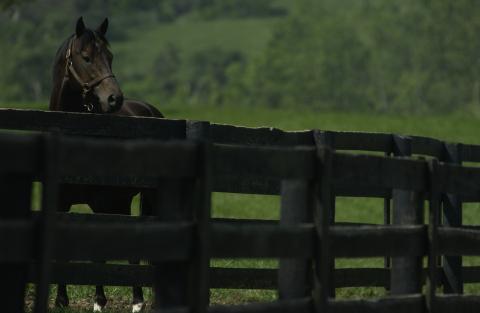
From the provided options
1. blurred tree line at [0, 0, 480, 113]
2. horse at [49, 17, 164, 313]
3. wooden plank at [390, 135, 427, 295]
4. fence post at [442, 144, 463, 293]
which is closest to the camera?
wooden plank at [390, 135, 427, 295]

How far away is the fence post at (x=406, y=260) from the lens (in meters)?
8.86

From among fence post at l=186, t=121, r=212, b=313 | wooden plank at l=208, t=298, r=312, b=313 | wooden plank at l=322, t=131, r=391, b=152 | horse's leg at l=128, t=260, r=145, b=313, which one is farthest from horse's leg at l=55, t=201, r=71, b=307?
fence post at l=186, t=121, r=212, b=313

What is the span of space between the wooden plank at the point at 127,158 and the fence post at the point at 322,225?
4.24ft

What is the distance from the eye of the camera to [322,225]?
7652 millimetres

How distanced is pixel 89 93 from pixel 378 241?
4.59m

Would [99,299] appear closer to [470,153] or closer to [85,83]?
[85,83]

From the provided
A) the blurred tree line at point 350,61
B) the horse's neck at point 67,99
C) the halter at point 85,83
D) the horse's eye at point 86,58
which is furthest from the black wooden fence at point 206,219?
the blurred tree line at point 350,61

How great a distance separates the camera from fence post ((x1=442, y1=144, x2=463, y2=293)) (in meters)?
12.8

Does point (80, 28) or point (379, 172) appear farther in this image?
point (80, 28)

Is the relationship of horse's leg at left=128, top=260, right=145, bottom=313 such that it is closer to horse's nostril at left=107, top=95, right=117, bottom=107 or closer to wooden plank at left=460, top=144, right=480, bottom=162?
horse's nostril at left=107, top=95, right=117, bottom=107

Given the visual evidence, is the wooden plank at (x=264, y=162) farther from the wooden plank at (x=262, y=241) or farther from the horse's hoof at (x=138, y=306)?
the horse's hoof at (x=138, y=306)

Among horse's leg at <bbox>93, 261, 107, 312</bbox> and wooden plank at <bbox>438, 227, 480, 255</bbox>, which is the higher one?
wooden plank at <bbox>438, 227, 480, 255</bbox>

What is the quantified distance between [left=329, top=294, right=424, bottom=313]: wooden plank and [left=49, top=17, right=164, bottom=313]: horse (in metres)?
3.79

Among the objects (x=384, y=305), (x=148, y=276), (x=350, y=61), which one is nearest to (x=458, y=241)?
(x=384, y=305)
